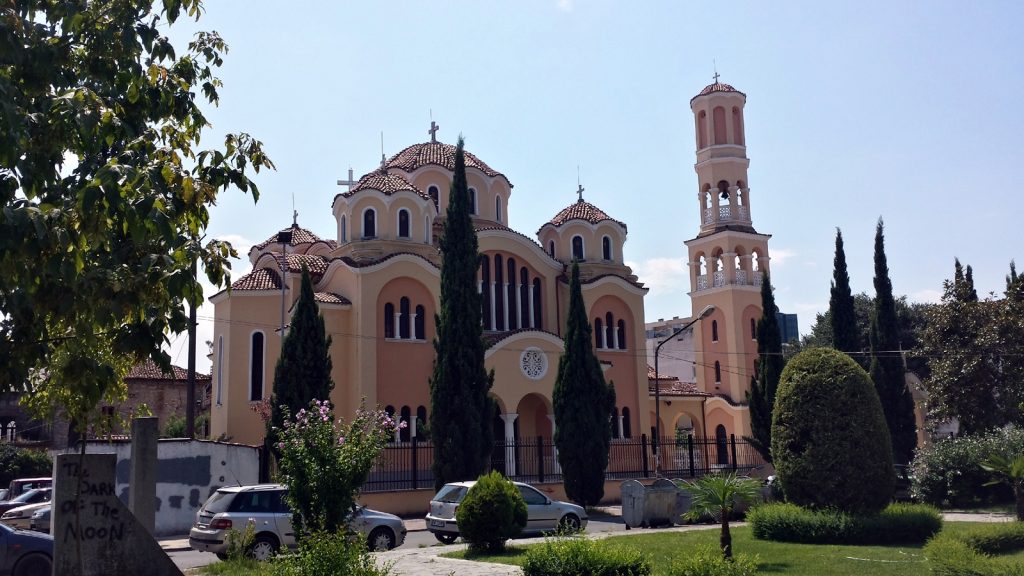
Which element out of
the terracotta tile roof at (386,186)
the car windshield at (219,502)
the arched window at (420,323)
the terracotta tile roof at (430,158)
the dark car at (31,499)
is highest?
the terracotta tile roof at (430,158)

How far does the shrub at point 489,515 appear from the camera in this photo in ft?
48.4

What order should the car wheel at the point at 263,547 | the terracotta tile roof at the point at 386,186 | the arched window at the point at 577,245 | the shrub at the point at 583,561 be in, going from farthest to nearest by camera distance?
the arched window at the point at 577,245
the terracotta tile roof at the point at 386,186
the car wheel at the point at 263,547
the shrub at the point at 583,561

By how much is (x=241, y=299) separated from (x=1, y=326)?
Result: 26.3 meters

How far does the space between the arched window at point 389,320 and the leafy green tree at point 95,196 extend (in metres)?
25.1

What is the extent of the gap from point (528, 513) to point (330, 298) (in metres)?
15.8

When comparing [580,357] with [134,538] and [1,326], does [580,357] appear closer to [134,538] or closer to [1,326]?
[134,538]

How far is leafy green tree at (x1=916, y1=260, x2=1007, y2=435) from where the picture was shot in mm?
29062

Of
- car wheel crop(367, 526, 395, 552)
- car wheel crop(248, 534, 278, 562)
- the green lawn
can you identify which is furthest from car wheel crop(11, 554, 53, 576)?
the green lawn

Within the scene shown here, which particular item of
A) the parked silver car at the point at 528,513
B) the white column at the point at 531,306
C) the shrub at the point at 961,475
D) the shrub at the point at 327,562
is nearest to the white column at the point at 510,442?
the white column at the point at 531,306

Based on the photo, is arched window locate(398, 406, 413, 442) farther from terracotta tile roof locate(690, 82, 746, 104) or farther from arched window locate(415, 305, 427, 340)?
terracotta tile roof locate(690, 82, 746, 104)

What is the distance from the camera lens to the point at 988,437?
2402 cm

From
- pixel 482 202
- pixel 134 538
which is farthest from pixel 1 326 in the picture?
pixel 482 202

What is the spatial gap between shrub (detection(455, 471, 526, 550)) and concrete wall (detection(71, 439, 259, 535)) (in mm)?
10801

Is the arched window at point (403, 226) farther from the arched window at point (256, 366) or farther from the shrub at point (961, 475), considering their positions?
the shrub at point (961, 475)
